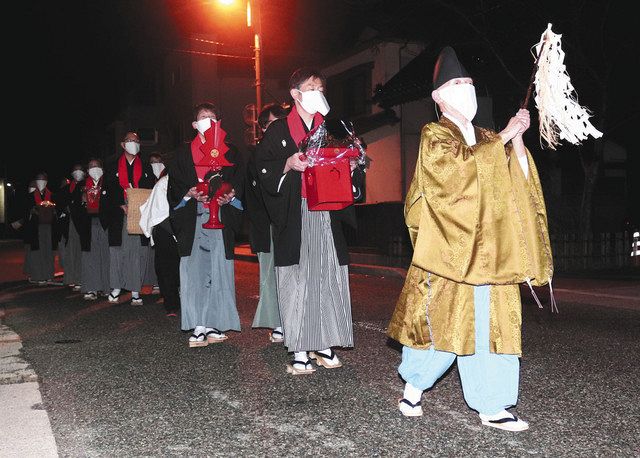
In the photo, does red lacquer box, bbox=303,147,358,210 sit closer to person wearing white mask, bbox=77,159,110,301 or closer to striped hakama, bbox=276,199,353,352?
striped hakama, bbox=276,199,353,352

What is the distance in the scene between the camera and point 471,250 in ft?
11.6

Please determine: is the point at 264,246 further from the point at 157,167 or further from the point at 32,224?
the point at 32,224

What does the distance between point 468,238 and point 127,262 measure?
6.95 metres

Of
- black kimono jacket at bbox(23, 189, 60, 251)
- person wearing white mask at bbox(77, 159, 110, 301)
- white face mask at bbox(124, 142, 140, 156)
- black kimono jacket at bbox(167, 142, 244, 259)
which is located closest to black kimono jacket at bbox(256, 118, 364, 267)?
black kimono jacket at bbox(167, 142, 244, 259)

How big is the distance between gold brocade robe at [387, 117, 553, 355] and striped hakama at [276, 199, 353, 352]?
1.29m

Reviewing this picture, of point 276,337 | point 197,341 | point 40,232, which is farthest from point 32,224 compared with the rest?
point 276,337

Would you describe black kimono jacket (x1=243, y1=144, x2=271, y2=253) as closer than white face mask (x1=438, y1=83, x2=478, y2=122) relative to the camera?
No

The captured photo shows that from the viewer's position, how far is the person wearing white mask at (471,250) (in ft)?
11.7

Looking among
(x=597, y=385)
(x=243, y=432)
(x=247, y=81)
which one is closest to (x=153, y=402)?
(x=243, y=432)

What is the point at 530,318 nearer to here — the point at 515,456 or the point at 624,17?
the point at 515,456

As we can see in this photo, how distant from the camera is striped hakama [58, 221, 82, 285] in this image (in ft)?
37.8

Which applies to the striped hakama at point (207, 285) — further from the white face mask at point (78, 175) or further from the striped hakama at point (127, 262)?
the white face mask at point (78, 175)

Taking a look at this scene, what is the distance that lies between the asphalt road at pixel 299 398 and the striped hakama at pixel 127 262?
2.17 metres

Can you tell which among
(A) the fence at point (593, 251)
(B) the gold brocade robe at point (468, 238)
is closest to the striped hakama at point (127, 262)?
(B) the gold brocade robe at point (468, 238)
